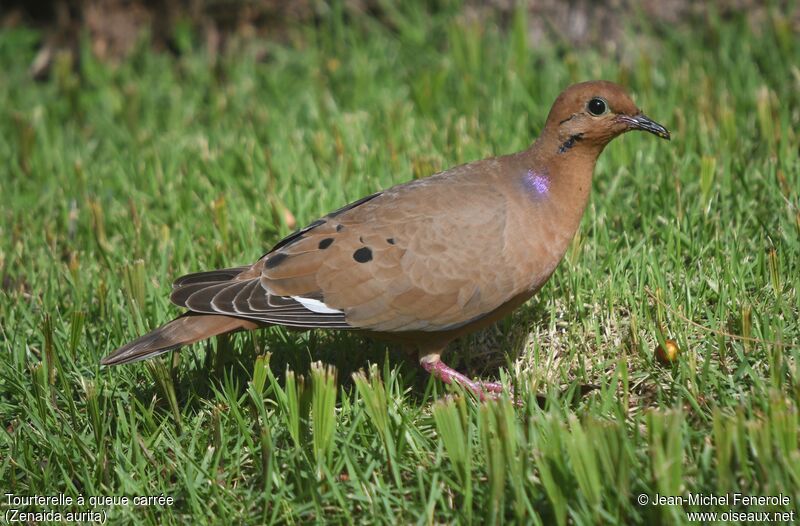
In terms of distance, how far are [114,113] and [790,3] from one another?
4095 millimetres

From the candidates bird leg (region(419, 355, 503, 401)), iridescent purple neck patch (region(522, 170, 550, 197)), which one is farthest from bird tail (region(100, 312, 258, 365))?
iridescent purple neck patch (region(522, 170, 550, 197))

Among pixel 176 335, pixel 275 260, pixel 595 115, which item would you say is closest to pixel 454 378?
pixel 275 260

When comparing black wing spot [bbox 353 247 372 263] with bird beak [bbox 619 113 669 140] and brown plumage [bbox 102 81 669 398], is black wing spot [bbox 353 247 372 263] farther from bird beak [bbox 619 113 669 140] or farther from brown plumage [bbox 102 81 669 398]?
bird beak [bbox 619 113 669 140]

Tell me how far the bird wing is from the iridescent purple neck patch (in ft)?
0.39

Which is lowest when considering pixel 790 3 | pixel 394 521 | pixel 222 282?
pixel 394 521

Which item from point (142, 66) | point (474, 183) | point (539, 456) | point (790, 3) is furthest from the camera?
point (142, 66)

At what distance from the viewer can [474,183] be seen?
347 centimetres

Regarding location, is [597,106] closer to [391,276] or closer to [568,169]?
[568,169]

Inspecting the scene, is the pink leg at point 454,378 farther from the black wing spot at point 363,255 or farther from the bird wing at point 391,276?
the black wing spot at point 363,255

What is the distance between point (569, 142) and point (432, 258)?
69cm

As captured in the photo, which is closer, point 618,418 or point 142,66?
point 618,418

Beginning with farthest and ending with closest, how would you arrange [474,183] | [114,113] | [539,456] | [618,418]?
[114,113] < [474,183] < [618,418] < [539,456]

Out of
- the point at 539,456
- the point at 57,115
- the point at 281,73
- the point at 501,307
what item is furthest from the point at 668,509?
the point at 57,115

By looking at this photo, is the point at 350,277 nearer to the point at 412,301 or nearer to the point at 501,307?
the point at 412,301
